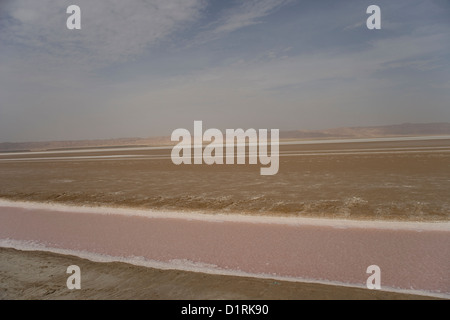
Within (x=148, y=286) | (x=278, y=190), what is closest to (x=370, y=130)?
(x=278, y=190)

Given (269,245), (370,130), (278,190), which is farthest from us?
(370,130)

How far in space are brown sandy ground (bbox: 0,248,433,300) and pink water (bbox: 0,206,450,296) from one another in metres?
0.46

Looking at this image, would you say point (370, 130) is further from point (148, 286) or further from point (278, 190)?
point (148, 286)

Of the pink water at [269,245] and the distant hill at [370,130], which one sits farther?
the distant hill at [370,130]

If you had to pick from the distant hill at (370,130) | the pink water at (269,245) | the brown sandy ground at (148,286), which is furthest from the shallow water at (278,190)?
the distant hill at (370,130)

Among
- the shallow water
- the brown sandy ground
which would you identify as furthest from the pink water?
the shallow water

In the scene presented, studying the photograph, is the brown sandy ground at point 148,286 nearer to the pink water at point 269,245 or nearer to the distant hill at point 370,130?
the pink water at point 269,245

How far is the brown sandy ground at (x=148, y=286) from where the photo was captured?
3869 mm

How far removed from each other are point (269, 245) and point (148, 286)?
2.44m

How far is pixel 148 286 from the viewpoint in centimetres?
418

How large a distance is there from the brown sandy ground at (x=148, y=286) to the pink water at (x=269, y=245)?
465mm

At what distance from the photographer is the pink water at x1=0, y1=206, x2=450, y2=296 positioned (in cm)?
463

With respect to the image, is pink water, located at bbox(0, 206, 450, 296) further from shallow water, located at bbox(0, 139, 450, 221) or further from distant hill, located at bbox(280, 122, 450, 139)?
distant hill, located at bbox(280, 122, 450, 139)
